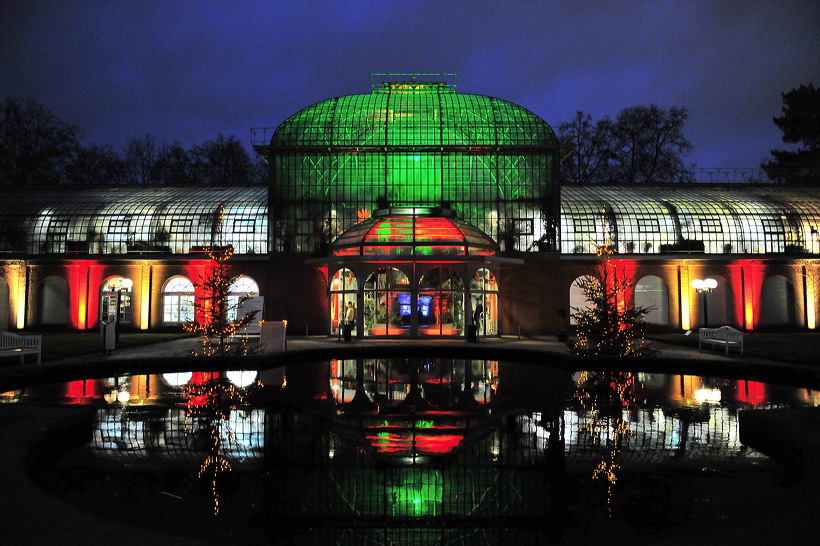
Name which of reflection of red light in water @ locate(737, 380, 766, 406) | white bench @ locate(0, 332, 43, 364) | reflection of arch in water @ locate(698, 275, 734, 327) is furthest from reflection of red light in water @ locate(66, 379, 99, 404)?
reflection of arch in water @ locate(698, 275, 734, 327)

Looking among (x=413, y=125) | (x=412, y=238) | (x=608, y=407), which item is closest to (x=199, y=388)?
(x=608, y=407)

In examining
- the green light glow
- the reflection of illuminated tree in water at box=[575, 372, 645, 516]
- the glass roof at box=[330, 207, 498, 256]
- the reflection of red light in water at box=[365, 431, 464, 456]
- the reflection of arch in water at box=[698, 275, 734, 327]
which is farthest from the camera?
the reflection of arch in water at box=[698, 275, 734, 327]

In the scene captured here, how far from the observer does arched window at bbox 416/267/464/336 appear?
28.1m

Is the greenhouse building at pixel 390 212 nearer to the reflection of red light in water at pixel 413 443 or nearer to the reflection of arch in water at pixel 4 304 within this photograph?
the reflection of arch in water at pixel 4 304

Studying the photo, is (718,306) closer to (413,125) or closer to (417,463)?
(413,125)

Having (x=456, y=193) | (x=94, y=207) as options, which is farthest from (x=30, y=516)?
(x=94, y=207)

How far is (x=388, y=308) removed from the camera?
28500 mm

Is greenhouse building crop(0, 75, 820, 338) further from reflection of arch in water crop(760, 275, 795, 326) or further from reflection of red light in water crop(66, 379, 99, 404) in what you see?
reflection of red light in water crop(66, 379, 99, 404)

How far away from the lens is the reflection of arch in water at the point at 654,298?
35.1 meters

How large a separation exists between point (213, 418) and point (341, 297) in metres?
19.8

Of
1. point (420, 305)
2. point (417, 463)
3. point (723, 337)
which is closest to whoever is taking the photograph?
point (417, 463)

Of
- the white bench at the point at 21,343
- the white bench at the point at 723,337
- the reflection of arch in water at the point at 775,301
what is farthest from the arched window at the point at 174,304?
the reflection of arch in water at the point at 775,301

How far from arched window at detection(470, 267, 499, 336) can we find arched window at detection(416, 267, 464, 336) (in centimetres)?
88

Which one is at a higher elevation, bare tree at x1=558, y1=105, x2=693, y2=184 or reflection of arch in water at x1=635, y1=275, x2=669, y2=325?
bare tree at x1=558, y1=105, x2=693, y2=184
